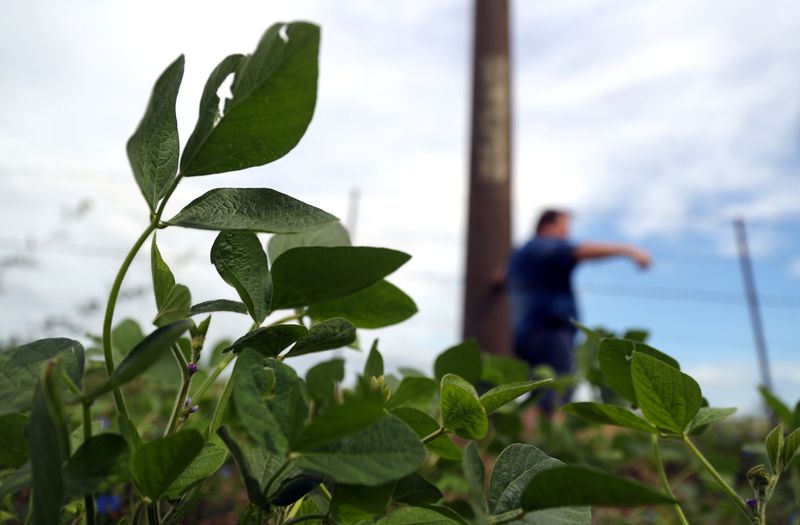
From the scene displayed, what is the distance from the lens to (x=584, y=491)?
186 mm

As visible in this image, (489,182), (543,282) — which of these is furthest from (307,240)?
(489,182)

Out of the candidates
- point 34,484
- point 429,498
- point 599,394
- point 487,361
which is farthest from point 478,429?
point 599,394

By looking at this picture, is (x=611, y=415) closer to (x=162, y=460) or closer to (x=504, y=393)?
(x=504, y=393)

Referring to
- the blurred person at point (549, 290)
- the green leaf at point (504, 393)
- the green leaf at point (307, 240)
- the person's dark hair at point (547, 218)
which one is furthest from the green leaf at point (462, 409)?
the person's dark hair at point (547, 218)

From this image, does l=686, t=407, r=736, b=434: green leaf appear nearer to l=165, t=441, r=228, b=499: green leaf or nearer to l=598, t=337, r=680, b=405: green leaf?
l=598, t=337, r=680, b=405: green leaf

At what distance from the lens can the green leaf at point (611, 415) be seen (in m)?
0.30

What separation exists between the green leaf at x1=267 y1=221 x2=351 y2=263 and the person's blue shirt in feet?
8.80

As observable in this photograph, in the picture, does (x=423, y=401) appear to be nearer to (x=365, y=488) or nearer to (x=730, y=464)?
(x=365, y=488)

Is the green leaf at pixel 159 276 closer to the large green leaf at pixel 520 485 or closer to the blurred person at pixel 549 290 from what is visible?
the large green leaf at pixel 520 485

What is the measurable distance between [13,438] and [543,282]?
2.84 metres

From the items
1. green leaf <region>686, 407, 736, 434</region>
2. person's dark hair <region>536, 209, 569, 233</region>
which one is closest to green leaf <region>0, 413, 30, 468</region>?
green leaf <region>686, 407, 736, 434</region>

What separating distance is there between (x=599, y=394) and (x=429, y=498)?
1.65 ft

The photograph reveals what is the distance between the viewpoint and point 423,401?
14.1 inches

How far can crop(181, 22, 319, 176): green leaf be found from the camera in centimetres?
20
